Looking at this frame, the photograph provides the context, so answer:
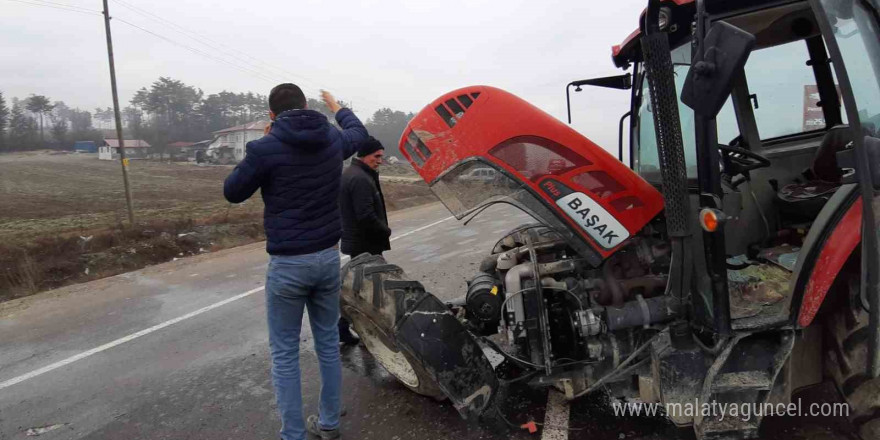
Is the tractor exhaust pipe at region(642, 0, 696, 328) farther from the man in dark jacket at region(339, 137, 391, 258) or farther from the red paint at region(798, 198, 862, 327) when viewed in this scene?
the man in dark jacket at region(339, 137, 391, 258)

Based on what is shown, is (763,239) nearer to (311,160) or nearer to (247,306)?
(311,160)

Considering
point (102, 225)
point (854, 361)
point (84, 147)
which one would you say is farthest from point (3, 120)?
point (854, 361)

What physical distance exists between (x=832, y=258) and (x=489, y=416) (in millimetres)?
2006

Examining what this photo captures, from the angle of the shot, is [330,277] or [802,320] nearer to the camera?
[802,320]

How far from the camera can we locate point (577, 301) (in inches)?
118

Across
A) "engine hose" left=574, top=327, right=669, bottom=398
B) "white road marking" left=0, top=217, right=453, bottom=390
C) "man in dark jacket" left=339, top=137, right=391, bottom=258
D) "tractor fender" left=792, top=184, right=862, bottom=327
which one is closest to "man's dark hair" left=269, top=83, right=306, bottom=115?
"man in dark jacket" left=339, top=137, right=391, bottom=258

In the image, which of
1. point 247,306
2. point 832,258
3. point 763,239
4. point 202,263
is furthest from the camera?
point 202,263

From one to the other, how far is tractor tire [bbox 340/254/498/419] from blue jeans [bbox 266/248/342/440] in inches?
8.8

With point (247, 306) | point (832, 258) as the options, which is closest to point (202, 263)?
point (247, 306)

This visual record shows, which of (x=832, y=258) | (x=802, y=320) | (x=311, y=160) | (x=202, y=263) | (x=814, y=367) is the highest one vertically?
(x=311, y=160)

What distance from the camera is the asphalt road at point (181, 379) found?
330cm

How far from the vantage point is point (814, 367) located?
2.75m

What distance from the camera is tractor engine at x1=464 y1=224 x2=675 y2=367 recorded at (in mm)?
2887

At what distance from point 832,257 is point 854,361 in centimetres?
57
